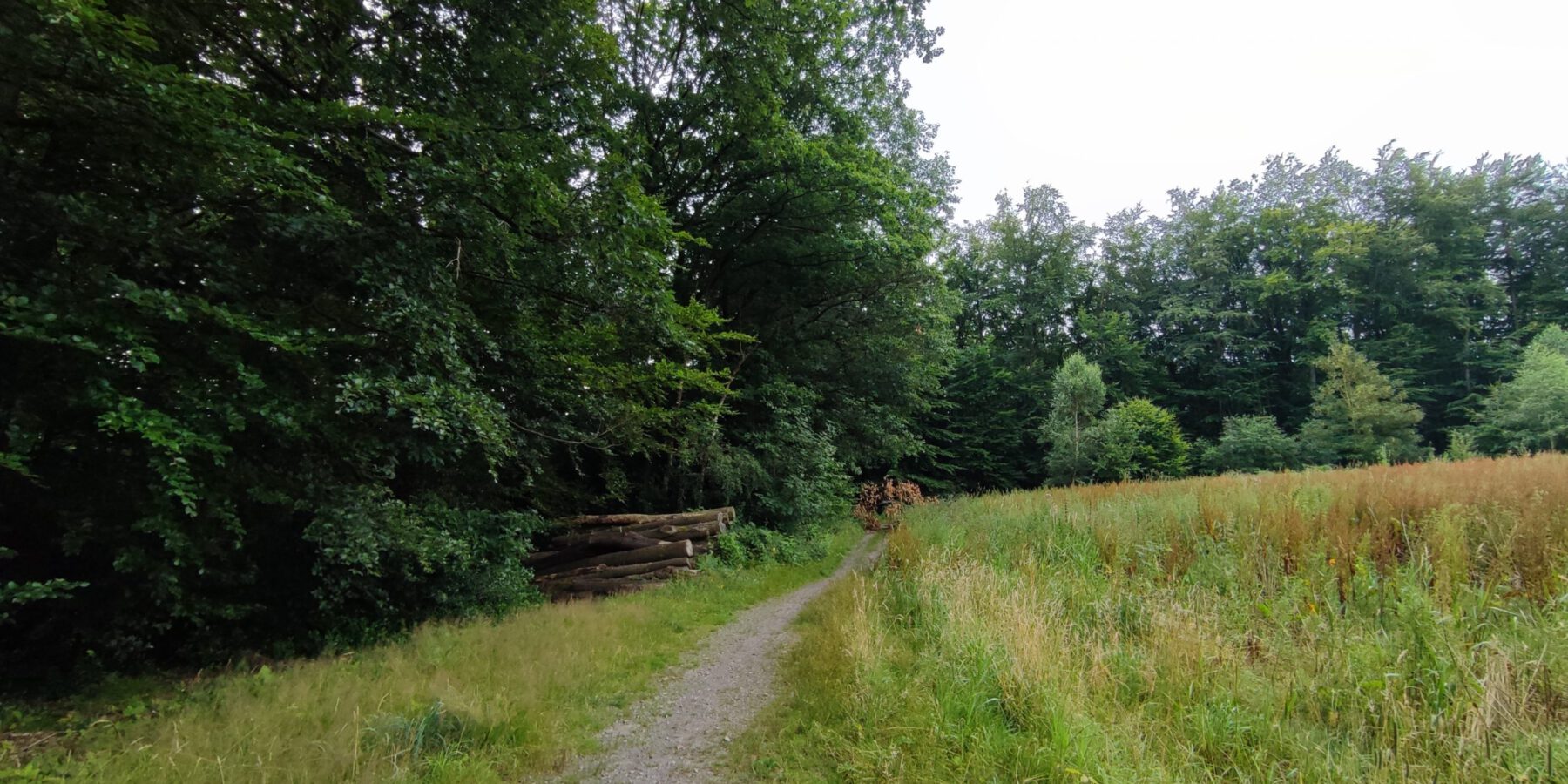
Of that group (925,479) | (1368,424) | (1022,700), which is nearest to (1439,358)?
(1368,424)

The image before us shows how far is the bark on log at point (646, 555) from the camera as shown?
10.7m

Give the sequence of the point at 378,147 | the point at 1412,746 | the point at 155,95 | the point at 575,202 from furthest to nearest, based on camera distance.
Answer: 1. the point at 575,202
2. the point at 378,147
3. the point at 155,95
4. the point at 1412,746

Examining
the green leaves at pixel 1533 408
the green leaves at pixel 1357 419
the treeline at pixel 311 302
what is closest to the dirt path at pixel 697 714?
the treeline at pixel 311 302

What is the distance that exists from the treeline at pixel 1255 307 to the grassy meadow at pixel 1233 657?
21423 mm

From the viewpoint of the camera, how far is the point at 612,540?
36.2 feet

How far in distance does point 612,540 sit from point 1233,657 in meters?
9.75

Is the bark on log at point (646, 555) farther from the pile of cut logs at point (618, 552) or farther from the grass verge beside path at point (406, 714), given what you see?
the grass verge beside path at point (406, 714)

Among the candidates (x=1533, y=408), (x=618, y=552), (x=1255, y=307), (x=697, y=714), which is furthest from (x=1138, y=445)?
(x=697, y=714)

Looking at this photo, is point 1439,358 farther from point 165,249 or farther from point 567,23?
point 165,249

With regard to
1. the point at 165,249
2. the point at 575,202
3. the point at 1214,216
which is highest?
the point at 1214,216

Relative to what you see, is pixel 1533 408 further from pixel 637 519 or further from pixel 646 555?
pixel 637 519

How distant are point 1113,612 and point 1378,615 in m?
1.56

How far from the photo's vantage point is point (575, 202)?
7332 mm

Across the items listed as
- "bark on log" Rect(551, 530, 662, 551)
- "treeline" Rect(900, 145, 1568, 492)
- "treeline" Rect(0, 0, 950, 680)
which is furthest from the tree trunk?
"treeline" Rect(900, 145, 1568, 492)
